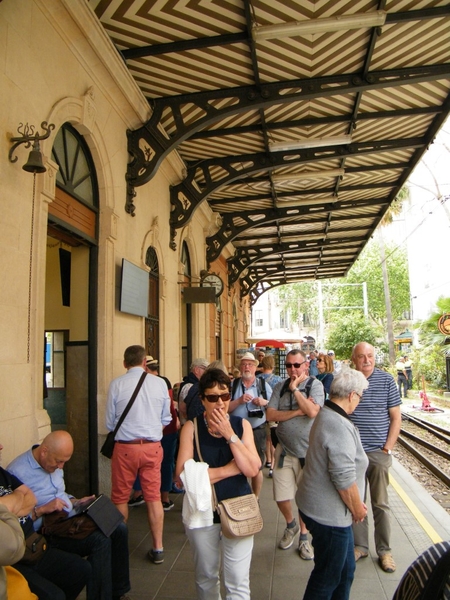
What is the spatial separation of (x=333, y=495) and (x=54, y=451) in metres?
1.74

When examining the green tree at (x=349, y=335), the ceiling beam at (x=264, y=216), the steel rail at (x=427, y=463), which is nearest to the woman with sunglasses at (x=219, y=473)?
the steel rail at (x=427, y=463)

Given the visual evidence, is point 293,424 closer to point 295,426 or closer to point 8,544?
point 295,426

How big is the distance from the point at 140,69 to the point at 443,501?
24.6 ft

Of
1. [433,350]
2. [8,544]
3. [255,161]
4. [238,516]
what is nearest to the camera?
[8,544]

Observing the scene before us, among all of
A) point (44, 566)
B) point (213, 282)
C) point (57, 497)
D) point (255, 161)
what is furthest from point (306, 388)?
point (213, 282)

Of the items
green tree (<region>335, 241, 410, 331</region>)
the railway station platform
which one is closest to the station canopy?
the railway station platform

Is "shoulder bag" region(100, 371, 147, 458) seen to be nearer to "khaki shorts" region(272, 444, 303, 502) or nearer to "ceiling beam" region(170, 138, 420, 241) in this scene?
"khaki shorts" region(272, 444, 303, 502)

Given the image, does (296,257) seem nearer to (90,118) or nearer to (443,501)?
(443,501)

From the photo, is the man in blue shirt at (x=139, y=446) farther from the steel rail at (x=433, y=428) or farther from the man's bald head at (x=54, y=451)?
the steel rail at (x=433, y=428)

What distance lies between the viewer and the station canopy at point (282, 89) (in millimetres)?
5512

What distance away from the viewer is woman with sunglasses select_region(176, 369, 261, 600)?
2.76 m

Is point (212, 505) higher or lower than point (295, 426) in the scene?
lower

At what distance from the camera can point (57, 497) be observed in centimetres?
327

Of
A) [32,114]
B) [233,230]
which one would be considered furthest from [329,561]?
[233,230]
